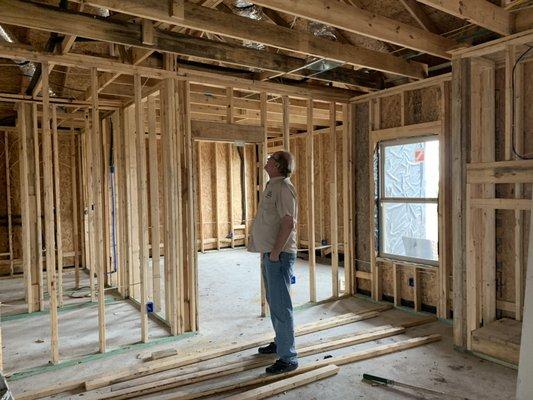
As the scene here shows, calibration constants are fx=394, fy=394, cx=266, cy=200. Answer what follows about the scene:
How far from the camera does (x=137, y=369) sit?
307 cm

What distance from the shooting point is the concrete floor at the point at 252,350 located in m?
2.83

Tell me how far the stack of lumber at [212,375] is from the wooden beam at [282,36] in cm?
258

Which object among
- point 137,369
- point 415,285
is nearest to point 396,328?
point 415,285

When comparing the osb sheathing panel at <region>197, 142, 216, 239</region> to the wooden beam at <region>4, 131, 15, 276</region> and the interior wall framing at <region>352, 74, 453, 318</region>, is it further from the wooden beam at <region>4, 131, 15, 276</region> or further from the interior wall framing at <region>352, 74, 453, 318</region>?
the interior wall framing at <region>352, 74, 453, 318</region>

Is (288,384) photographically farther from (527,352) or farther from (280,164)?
(280,164)

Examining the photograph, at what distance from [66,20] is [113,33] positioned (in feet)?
1.10

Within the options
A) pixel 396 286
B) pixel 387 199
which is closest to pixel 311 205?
pixel 387 199

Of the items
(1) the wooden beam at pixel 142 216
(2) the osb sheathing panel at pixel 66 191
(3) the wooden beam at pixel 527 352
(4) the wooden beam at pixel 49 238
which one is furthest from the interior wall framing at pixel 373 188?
(2) the osb sheathing panel at pixel 66 191

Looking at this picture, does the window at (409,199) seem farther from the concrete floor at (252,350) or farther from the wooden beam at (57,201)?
the wooden beam at (57,201)

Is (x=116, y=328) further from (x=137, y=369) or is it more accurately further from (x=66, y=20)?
(x=66, y=20)

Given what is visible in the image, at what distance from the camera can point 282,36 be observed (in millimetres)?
3311

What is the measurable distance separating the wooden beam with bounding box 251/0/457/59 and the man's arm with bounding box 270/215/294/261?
1444 mm

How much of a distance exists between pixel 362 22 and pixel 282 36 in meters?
0.67

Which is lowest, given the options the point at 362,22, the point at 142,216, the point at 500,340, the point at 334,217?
the point at 500,340
